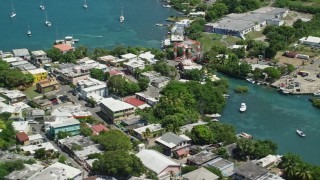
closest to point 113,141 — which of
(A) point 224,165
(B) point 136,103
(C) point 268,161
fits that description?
(A) point 224,165

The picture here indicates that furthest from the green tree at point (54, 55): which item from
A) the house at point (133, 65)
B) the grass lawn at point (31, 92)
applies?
the house at point (133, 65)

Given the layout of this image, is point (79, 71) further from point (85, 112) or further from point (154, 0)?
point (154, 0)

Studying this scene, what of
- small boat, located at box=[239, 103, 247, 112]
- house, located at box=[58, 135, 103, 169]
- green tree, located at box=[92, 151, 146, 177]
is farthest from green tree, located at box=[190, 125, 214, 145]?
small boat, located at box=[239, 103, 247, 112]

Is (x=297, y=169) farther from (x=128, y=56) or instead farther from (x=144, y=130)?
(x=128, y=56)

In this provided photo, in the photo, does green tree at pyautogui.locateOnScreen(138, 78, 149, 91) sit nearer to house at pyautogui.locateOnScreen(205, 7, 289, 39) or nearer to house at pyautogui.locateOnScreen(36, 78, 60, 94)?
house at pyautogui.locateOnScreen(36, 78, 60, 94)

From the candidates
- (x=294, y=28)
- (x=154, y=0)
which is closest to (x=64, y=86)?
(x=294, y=28)

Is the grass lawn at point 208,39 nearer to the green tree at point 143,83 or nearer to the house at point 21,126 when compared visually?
the green tree at point 143,83
